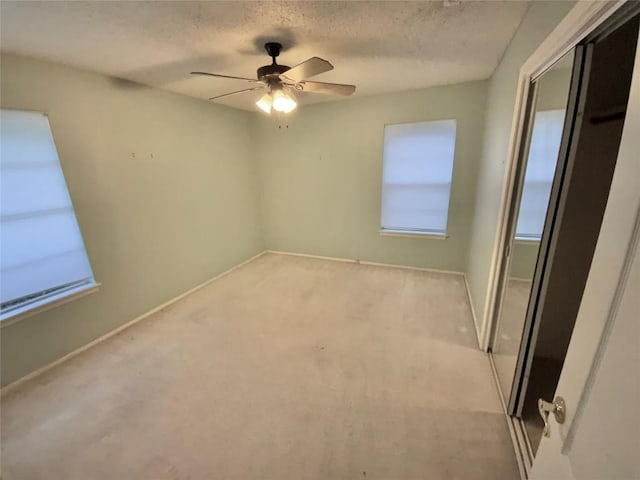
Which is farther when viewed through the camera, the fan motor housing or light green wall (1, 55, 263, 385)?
light green wall (1, 55, 263, 385)

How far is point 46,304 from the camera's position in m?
2.05

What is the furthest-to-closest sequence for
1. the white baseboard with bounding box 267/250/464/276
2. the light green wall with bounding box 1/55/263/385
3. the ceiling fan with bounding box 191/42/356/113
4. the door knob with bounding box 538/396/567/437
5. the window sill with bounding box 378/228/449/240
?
the white baseboard with bounding box 267/250/464/276 → the window sill with bounding box 378/228/449/240 → the light green wall with bounding box 1/55/263/385 → the ceiling fan with bounding box 191/42/356/113 → the door knob with bounding box 538/396/567/437

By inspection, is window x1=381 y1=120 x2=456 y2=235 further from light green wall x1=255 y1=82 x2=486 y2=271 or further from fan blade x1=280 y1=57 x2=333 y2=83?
fan blade x1=280 y1=57 x2=333 y2=83

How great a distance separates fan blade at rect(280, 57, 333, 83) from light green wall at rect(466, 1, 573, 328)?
111 centimetres

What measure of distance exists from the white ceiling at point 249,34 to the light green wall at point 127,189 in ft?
0.86

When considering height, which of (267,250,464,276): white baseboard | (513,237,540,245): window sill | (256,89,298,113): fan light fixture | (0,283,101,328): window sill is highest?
(256,89,298,113): fan light fixture

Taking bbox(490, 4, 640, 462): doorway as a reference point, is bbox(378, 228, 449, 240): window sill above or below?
below

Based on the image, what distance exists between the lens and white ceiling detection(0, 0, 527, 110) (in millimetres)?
1444

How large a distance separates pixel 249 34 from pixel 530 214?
2275 mm

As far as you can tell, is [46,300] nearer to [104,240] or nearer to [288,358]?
[104,240]

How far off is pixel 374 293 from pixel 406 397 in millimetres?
1428

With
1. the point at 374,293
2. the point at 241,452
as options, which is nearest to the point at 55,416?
the point at 241,452

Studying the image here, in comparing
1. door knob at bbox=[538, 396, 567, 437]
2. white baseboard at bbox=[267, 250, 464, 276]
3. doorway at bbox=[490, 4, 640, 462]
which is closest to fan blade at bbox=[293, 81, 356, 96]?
doorway at bbox=[490, 4, 640, 462]

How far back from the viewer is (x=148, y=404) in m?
1.74
